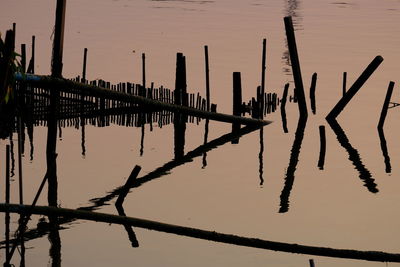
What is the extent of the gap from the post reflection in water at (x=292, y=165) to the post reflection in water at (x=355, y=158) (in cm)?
93

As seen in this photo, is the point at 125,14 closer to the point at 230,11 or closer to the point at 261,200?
the point at 230,11

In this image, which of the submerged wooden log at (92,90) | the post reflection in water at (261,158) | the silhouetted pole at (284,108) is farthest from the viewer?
the silhouetted pole at (284,108)

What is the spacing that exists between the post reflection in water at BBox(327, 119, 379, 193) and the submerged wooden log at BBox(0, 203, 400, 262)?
12326 millimetres

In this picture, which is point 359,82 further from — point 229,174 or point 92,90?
point 92,90

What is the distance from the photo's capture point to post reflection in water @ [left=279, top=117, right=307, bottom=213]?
66.4 feet

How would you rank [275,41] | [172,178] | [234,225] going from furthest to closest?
[275,41] < [172,178] < [234,225]

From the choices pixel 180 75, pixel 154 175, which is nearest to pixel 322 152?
pixel 180 75

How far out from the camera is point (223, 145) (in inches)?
993

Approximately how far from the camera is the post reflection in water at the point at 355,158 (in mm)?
22305

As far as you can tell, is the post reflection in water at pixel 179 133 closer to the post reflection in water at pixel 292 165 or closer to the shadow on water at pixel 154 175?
the shadow on water at pixel 154 175

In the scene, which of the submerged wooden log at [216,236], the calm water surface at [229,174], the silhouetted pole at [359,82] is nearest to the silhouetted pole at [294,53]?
the silhouetted pole at [359,82]

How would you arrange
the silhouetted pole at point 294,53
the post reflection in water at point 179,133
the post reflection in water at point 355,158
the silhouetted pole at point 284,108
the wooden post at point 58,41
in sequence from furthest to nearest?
the silhouetted pole at point 284,108 → the silhouetted pole at point 294,53 → the post reflection in water at point 179,133 → the post reflection in water at point 355,158 → the wooden post at point 58,41

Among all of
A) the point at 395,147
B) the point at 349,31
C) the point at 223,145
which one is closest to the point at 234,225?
the point at 223,145

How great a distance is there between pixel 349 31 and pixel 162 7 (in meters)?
19.6
